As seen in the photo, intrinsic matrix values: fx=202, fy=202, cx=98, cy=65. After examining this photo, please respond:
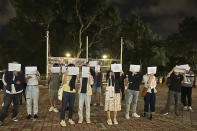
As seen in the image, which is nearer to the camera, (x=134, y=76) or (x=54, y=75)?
(x=134, y=76)

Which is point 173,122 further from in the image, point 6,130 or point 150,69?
point 6,130

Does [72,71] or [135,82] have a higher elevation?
[72,71]

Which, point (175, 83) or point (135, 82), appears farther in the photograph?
point (175, 83)

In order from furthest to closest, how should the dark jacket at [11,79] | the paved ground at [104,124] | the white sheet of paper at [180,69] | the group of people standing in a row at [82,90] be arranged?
the white sheet of paper at [180,69] < the dark jacket at [11,79] < the group of people standing in a row at [82,90] < the paved ground at [104,124]

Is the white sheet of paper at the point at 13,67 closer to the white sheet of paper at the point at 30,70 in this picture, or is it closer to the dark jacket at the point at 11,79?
the dark jacket at the point at 11,79

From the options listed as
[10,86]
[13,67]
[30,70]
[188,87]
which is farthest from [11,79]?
[188,87]

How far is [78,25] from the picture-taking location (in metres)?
28.5

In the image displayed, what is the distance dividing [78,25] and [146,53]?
1363 centimetres

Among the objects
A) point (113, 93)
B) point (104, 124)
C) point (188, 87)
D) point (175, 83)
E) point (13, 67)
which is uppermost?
point (13, 67)

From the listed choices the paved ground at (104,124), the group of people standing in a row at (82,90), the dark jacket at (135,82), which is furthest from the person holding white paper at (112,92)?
the dark jacket at (135,82)

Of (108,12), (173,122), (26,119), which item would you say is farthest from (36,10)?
(173,122)

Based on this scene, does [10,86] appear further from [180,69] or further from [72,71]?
[180,69]

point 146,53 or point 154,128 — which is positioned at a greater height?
point 146,53

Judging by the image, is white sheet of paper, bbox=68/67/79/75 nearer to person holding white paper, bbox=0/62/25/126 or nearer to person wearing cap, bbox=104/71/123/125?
person wearing cap, bbox=104/71/123/125
